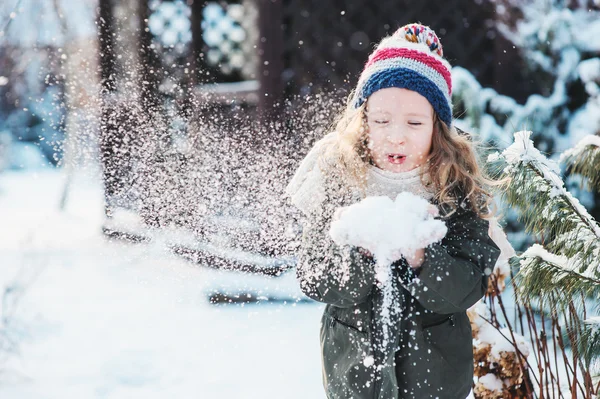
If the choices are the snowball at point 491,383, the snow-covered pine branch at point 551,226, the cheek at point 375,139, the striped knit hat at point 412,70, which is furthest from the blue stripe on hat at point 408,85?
the snowball at point 491,383

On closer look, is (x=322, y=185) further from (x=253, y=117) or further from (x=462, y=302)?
(x=253, y=117)

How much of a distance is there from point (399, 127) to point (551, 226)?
1.68ft

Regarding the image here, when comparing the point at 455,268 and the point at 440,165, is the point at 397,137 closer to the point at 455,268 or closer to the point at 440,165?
the point at 440,165

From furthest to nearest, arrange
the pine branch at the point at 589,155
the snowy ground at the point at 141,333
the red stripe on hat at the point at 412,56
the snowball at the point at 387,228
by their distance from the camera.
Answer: the snowy ground at the point at 141,333, the pine branch at the point at 589,155, the red stripe on hat at the point at 412,56, the snowball at the point at 387,228

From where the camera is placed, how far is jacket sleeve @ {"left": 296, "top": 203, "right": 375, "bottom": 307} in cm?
141

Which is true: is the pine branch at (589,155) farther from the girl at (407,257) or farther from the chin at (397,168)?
the chin at (397,168)

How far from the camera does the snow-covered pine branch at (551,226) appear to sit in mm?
1550

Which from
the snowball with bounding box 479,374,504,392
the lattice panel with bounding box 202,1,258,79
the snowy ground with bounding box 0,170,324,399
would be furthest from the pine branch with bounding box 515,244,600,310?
the lattice panel with bounding box 202,1,258,79

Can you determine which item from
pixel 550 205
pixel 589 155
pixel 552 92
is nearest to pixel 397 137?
pixel 550 205

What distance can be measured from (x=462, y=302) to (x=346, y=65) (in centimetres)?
344

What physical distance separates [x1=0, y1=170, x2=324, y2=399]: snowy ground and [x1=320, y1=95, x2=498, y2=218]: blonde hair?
1663mm

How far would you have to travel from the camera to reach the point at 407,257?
1361mm

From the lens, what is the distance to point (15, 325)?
3.40 meters

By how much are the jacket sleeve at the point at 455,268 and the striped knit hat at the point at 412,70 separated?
31 centimetres
